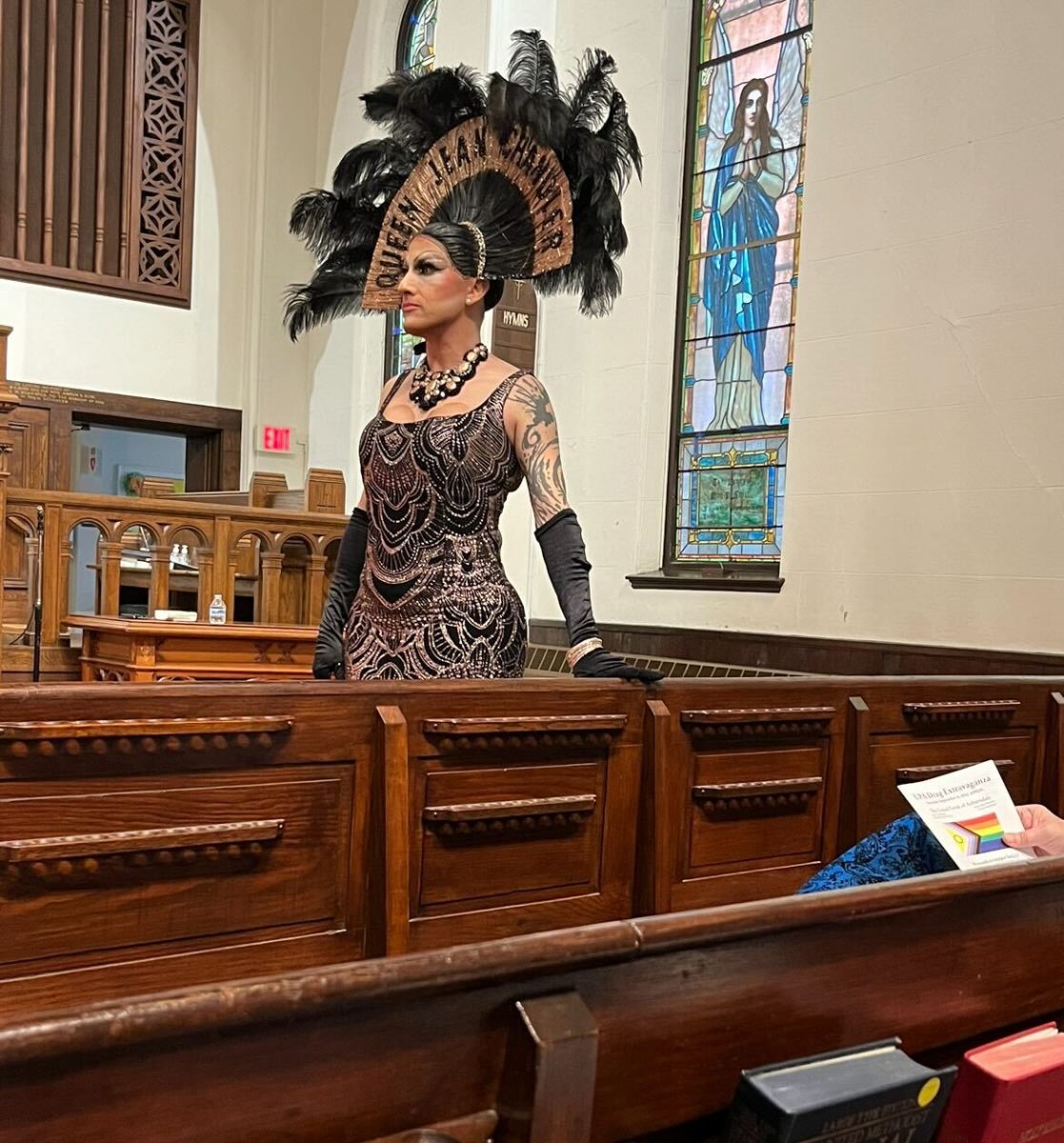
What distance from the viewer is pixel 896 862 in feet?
6.52

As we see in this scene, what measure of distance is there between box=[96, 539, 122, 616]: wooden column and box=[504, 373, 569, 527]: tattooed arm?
3.29m

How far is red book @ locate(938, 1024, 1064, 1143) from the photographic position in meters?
1.11

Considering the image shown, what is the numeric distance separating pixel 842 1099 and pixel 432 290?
183 centimetres

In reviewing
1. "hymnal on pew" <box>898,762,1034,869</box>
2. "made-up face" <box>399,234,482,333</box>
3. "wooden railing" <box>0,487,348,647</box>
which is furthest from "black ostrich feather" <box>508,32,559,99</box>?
"wooden railing" <box>0,487,348,647</box>

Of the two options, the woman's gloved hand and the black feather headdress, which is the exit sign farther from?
the woman's gloved hand

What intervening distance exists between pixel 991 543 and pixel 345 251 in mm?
2608

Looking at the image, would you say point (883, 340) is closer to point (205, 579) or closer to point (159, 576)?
point (205, 579)

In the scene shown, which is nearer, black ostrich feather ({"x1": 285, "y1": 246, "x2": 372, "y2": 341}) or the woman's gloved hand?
the woman's gloved hand

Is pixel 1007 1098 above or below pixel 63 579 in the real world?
below

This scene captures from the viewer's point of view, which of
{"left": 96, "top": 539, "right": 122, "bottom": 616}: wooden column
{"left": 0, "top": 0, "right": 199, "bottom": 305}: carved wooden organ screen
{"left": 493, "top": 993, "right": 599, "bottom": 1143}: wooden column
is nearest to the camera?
{"left": 493, "top": 993, "right": 599, "bottom": 1143}: wooden column

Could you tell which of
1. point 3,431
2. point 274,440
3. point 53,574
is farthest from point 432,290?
point 274,440

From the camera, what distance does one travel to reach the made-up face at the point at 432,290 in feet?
8.09

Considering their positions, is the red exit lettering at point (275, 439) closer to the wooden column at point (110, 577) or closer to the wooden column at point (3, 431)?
the wooden column at point (110, 577)

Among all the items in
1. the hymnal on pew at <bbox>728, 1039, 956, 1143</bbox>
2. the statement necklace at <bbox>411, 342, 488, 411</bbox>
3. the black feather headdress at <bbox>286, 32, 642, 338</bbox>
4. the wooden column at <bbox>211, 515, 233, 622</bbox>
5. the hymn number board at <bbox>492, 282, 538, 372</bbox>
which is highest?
the hymn number board at <bbox>492, 282, 538, 372</bbox>
